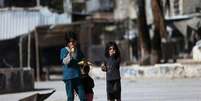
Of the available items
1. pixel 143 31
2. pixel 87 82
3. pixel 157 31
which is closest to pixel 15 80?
pixel 87 82

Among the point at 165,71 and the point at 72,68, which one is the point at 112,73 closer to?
the point at 72,68

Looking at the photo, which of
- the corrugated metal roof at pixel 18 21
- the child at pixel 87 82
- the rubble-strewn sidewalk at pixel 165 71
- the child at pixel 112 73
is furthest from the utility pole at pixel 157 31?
the child at pixel 87 82

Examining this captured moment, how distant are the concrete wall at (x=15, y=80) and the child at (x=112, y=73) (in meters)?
6.44

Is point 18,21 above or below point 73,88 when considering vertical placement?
below

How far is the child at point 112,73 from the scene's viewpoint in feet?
46.0

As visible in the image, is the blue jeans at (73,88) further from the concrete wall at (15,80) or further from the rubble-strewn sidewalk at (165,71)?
the rubble-strewn sidewalk at (165,71)

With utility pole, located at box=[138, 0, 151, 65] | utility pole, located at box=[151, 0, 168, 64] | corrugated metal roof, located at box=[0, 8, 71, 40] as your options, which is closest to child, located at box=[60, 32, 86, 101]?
utility pole, located at box=[151, 0, 168, 64]

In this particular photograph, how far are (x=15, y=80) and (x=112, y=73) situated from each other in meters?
6.91

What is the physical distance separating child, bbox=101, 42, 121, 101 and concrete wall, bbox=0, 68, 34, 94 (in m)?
6.44

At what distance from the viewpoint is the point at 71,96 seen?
478 inches

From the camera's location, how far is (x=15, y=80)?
66.7ft

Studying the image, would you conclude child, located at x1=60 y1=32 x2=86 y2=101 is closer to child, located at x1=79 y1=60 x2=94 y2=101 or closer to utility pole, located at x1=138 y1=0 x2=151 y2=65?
child, located at x1=79 y1=60 x2=94 y2=101

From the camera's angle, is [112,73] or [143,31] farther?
[143,31]

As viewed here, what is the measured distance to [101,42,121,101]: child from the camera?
46.0 ft
